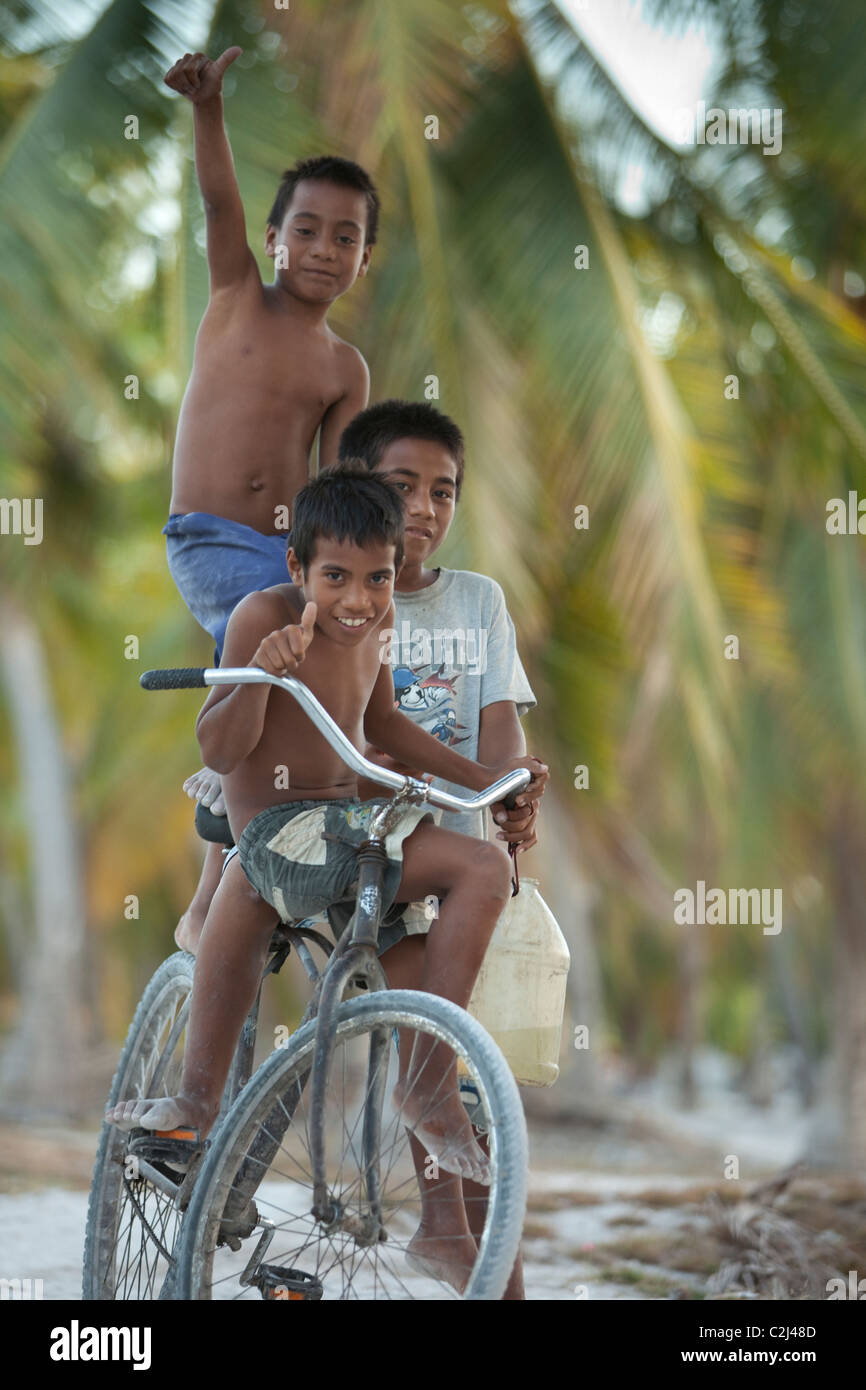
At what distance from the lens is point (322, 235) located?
338 cm

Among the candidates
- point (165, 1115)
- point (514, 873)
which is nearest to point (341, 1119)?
point (165, 1115)

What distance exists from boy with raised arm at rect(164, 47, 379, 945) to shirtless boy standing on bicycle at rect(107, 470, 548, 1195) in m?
0.41

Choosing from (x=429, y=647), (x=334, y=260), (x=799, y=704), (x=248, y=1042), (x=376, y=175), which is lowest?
(x=248, y=1042)

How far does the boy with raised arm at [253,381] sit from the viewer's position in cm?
336

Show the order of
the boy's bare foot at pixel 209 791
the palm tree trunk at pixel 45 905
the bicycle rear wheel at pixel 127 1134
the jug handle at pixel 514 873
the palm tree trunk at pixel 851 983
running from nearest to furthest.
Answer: the jug handle at pixel 514 873 → the boy's bare foot at pixel 209 791 → the bicycle rear wheel at pixel 127 1134 → the palm tree trunk at pixel 851 983 → the palm tree trunk at pixel 45 905

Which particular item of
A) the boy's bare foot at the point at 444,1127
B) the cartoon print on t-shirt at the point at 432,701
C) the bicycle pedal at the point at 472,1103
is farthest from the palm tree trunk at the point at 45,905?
the boy's bare foot at the point at 444,1127

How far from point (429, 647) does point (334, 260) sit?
883 mm

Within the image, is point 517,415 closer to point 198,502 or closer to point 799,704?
point 799,704

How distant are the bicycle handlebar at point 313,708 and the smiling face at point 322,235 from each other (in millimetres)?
1068

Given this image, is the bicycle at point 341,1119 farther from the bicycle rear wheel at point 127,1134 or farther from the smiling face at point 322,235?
the smiling face at point 322,235

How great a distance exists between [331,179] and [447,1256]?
88.4 inches

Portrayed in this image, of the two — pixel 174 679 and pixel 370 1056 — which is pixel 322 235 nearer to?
pixel 174 679
